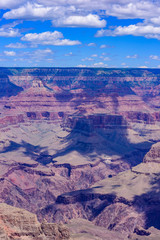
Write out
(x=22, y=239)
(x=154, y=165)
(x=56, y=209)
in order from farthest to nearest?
1. (x=154, y=165)
2. (x=56, y=209)
3. (x=22, y=239)

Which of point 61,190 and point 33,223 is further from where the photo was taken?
point 61,190

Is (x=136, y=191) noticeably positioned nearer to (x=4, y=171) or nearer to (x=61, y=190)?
(x=61, y=190)

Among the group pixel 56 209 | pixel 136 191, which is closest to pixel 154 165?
pixel 136 191

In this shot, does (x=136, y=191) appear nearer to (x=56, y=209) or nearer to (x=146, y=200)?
(x=146, y=200)

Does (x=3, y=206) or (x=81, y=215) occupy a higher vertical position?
(x=3, y=206)

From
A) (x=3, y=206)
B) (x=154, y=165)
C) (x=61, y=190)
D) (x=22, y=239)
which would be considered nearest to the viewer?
(x=22, y=239)

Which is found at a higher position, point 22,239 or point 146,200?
point 22,239

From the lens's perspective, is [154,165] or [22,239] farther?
[154,165]

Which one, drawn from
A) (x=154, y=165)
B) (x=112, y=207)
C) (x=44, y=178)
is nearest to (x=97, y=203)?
(x=112, y=207)

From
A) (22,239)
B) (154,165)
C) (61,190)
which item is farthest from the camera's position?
(61,190)
